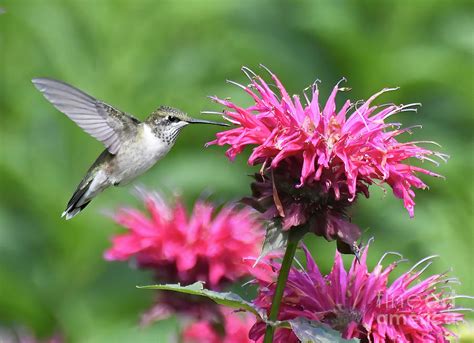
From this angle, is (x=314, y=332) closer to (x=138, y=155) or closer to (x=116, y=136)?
(x=138, y=155)

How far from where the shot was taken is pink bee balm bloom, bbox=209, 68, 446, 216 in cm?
184

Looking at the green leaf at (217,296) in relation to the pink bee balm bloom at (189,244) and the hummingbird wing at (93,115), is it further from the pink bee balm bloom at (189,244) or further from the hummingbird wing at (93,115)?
the pink bee balm bloom at (189,244)

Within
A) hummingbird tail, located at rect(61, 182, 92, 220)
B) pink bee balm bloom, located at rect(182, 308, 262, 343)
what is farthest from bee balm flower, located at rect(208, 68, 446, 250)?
pink bee balm bloom, located at rect(182, 308, 262, 343)

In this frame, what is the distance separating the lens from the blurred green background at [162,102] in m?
4.73

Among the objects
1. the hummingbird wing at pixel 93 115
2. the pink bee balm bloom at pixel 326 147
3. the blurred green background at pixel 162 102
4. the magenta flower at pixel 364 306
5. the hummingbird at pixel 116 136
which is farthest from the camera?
the blurred green background at pixel 162 102

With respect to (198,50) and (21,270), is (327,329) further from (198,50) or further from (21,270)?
(198,50)

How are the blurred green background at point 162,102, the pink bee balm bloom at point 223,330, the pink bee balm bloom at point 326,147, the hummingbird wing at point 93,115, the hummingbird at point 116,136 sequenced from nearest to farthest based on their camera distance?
the pink bee balm bloom at point 326,147 < the hummingbird wing at point 93,115 < the hummingbird at point 116,136 < the pink bee balm bloom at point 223,330 < the blurred green background at point 162,102

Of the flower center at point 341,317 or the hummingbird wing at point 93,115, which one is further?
the hummingbird wing at point 93,115

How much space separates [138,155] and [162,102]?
7.99 ft

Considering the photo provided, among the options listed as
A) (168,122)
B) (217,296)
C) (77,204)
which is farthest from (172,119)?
(217,296)

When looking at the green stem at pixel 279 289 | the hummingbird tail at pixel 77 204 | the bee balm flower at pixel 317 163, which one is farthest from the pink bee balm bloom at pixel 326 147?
the hummingbird tail at pixel 77 204

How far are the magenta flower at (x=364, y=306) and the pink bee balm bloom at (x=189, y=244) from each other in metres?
0.90

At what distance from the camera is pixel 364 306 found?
2.01 meters

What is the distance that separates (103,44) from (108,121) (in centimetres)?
244
